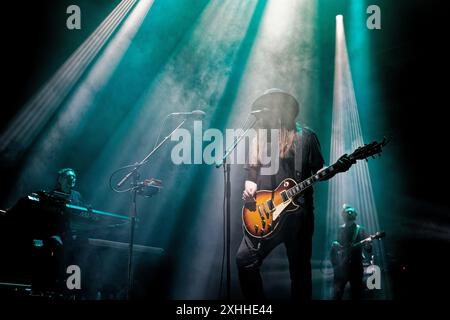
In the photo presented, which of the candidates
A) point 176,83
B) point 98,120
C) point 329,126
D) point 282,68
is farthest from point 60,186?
point 329,126

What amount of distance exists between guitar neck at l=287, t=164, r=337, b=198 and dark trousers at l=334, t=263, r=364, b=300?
128 inches

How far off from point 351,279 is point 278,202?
10.7ft

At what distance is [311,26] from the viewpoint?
21.2 feet

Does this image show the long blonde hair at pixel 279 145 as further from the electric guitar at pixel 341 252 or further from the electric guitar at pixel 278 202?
the electric guitar at pixel 341 252

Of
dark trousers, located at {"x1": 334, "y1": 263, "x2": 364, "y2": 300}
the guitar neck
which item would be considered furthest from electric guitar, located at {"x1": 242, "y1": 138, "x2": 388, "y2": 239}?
dark trousers, located at {"x1": 334, "y1": 263, "x2": 364, "y2": 300}

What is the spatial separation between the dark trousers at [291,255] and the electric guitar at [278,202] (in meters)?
0.06

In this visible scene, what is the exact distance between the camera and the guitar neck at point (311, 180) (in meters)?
3.35

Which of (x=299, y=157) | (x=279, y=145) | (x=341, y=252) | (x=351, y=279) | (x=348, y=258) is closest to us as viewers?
(x=299, y=157)

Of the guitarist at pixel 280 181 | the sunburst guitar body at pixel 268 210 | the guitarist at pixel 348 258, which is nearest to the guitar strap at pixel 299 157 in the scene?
the guitarist at pixel 280 181

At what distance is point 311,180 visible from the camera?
339 cm

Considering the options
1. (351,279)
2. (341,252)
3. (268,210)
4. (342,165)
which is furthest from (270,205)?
(341,252)

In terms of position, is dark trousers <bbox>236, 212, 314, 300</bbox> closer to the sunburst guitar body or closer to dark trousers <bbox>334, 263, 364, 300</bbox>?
the sunburst guitar body

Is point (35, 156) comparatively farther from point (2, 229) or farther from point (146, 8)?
point (146, 8)

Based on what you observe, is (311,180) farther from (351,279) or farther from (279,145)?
(351,279)
